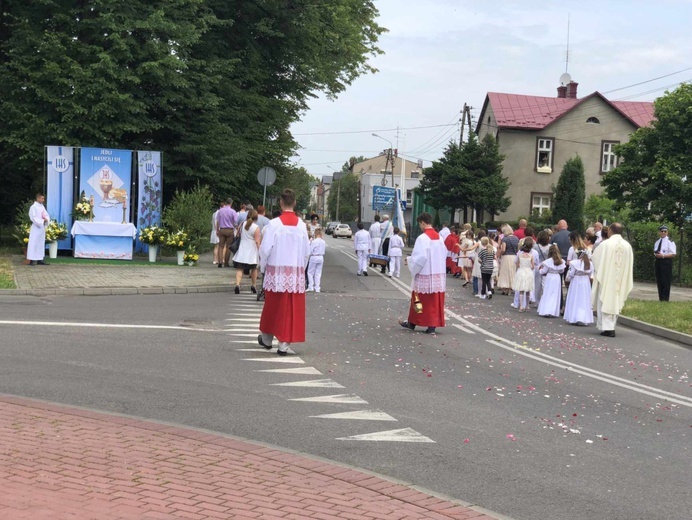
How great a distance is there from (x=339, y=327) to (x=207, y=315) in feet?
7.89

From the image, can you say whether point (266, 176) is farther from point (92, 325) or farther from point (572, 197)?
point (572, 197)

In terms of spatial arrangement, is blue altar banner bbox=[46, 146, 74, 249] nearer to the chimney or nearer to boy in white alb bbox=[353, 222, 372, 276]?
boy in white alb bbox=[353, 222, 372, 276]

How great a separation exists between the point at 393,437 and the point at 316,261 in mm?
14186

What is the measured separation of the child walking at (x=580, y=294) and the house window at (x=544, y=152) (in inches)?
1592

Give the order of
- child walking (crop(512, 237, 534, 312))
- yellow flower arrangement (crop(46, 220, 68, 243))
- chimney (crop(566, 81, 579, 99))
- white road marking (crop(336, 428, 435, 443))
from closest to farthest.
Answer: white road marking (crop(336, 428, 435, 443)) < child walking (crop(512, 237, 534, 312)) < yellow flower arrangement (crop(46, 220, 68, 243)) < chimney (crop(566, 81, 579, 99))

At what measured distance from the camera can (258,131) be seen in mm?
32469

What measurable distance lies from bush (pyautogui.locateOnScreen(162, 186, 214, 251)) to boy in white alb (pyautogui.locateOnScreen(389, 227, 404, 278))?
5.68 metres

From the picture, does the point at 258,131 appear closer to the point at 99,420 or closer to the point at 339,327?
the point at 339,327

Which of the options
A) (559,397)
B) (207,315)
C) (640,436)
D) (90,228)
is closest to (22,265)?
(90,228)

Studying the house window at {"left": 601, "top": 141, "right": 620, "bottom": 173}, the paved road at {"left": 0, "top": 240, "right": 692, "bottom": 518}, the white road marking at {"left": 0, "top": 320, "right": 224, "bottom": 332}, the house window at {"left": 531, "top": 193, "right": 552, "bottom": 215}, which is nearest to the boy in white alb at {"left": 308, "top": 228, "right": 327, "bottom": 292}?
the paved road at {"left": 0, "top": 240, "right": 692, "bottom": 518}

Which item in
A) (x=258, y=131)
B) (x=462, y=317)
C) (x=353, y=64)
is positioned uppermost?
(x=353, y=64)

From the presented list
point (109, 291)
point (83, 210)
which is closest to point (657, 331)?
point (109, 291)

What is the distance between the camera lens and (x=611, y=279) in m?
16.2

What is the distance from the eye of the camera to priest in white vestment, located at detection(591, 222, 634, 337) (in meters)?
16.0
